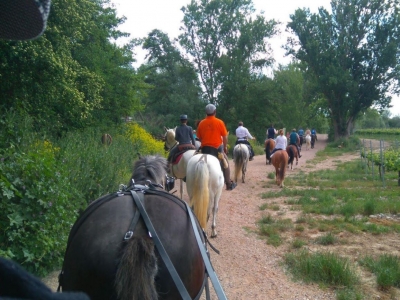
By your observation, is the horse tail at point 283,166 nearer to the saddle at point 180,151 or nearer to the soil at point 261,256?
the soil at point 261,256

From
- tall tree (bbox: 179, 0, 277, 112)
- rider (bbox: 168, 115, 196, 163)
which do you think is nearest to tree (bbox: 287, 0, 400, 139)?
tall tree (bbox: 179, 0, 277, 112)

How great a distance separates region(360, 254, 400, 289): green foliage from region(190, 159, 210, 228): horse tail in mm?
2532

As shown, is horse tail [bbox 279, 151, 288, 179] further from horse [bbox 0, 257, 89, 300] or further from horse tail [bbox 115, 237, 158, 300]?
horse [bbox 0, 257, 89, 300]

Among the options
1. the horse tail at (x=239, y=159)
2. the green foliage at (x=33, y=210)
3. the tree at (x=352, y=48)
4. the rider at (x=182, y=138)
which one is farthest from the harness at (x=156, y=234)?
the tree at (x=352, y=48)

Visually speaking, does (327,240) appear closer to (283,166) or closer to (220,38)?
(283,166)

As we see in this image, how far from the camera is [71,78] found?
34.4ft

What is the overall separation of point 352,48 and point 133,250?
46.3m

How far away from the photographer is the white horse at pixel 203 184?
6.72 m

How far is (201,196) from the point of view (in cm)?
672

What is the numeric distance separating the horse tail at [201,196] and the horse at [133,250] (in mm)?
3190

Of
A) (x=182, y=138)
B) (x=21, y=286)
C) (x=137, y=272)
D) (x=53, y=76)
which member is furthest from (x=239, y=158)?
(x=21, y=286)

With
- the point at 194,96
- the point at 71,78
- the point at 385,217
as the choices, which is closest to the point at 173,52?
the point at 194,96

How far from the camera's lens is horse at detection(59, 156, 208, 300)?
110 inches

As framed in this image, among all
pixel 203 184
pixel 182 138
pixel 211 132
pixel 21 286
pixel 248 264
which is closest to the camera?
pixel 21 286
